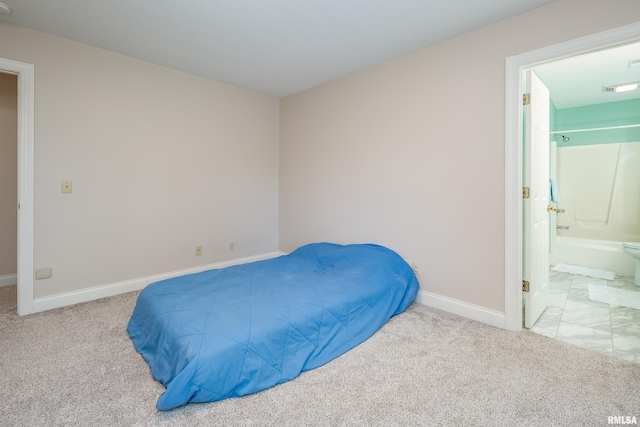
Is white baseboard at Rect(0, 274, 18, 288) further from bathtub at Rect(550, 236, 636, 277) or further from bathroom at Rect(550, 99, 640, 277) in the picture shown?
bathtub at Rect(550, 236, 636, 277)

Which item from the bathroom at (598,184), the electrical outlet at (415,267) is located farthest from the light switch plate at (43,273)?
the bathroom at (598,184)

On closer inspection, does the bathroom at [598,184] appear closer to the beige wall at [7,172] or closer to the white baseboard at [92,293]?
the white baseboard at [92,293]

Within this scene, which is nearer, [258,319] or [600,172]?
[258,319]

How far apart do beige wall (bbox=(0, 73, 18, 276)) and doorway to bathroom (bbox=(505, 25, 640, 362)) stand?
4954 mm

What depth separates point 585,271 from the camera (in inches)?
146

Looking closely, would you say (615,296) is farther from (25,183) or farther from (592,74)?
(25,183)

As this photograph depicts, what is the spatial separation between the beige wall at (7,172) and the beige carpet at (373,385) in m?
1.51

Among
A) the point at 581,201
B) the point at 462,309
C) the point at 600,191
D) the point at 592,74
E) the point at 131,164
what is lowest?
the point at 462,309

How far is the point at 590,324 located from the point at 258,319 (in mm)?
2625

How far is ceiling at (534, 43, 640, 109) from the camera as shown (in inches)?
101

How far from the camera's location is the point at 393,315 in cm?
242

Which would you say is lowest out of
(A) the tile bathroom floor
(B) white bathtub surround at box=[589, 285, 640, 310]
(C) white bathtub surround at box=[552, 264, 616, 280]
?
(A) the tile bathroom floor

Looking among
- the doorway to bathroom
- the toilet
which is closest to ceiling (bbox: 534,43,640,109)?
the doorway to bathroom

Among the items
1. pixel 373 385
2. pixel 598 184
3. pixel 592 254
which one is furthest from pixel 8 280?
pixel 598 184
